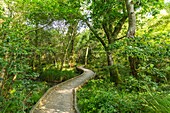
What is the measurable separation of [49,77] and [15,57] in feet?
45.5

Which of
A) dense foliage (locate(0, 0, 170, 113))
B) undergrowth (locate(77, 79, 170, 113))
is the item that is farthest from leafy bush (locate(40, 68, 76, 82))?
undergrowth (locate(77, 79, 170, 113))

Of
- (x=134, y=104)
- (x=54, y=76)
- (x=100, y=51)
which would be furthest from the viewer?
(x=54, y=76)

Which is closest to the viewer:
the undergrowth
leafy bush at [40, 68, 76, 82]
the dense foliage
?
the undergrowth

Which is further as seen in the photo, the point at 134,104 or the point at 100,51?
the point at 100,51

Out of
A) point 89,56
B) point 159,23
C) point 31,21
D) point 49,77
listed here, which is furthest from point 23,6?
point 89,56

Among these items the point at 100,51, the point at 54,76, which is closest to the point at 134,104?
the point at 100,51

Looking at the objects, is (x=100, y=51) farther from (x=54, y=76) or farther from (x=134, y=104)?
(x=134, y=104)

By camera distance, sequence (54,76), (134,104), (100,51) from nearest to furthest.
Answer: (134,104) < (100,51) < (54,76)

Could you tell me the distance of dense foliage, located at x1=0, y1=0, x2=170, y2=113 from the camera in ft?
15.2

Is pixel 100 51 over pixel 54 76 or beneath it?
over

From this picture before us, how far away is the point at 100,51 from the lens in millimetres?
14445

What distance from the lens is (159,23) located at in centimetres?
1556

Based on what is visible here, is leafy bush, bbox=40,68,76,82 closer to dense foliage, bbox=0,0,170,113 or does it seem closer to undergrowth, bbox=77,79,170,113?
dense foliage, bbox=0,0,170,113

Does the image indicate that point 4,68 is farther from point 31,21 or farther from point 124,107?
point 31,21
